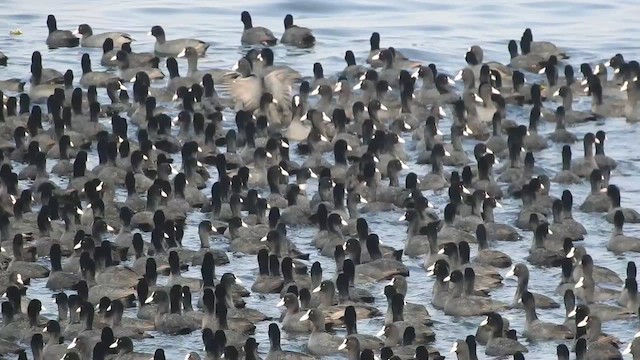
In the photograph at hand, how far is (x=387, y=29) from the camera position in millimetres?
46344

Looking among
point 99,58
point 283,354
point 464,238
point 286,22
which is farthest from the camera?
point 286,22

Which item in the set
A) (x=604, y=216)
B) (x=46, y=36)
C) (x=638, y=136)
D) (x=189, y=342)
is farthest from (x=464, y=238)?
(x=46, y=36)

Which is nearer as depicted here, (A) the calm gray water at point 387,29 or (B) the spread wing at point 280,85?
(A) the calm gray water at point 387,29

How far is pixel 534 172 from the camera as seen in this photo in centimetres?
3020

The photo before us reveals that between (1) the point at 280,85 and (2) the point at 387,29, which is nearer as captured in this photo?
(1) the point at 280,85

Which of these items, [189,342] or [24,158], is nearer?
[189,342]

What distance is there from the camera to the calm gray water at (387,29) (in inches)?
1294

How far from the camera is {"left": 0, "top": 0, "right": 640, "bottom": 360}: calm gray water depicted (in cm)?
3288

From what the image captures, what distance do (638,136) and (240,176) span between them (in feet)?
27.2

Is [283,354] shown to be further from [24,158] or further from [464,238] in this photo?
[24,158]

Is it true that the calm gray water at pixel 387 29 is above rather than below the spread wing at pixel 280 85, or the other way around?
below

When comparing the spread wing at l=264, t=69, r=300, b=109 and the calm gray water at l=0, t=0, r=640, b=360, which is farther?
the spread wing at l=264, t=69, r=300, b=109

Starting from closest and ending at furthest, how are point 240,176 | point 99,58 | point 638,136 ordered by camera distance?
1. point 240,176
2. point 638,136
3. point 99,58

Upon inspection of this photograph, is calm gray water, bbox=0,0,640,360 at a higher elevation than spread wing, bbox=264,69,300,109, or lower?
lower
